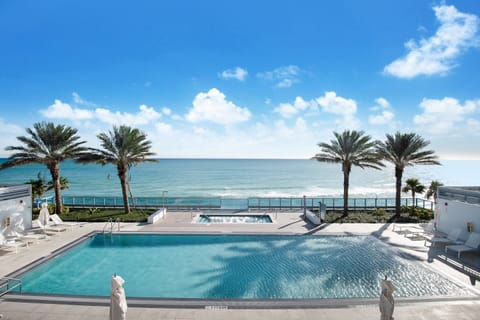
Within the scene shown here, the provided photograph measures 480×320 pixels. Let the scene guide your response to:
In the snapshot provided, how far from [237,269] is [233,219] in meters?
7.52

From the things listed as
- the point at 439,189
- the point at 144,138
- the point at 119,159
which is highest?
the point at 144,138

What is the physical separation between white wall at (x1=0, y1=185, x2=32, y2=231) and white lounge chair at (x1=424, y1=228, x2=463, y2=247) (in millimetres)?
19316

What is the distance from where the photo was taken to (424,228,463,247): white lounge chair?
1178cm

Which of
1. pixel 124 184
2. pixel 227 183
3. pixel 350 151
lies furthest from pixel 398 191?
pixel 227 183

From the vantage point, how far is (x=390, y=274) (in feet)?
30.5

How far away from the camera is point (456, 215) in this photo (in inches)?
501

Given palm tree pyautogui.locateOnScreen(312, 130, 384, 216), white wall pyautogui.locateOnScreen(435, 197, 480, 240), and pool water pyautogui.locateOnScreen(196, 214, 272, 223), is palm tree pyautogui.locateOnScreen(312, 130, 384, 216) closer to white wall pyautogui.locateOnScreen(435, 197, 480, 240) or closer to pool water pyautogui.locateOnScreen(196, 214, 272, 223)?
white wall pyautogui.locateOnScreen(435, 197, 480, 240)

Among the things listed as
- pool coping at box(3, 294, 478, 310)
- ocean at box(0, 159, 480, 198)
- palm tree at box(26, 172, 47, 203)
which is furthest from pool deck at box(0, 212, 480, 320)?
ocean at box(0, 159, 480, 198)

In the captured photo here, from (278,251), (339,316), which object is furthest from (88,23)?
(339,316)

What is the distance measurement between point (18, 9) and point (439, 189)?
897 inches

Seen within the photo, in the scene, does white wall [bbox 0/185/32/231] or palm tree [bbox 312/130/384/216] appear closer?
white wall [bbox 0/185/32/231]

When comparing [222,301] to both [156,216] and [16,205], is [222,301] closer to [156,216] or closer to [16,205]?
[156,216]

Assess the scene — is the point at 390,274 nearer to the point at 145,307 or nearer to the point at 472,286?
the point at 472,286

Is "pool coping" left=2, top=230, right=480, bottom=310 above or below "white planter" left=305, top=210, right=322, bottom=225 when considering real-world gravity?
below
